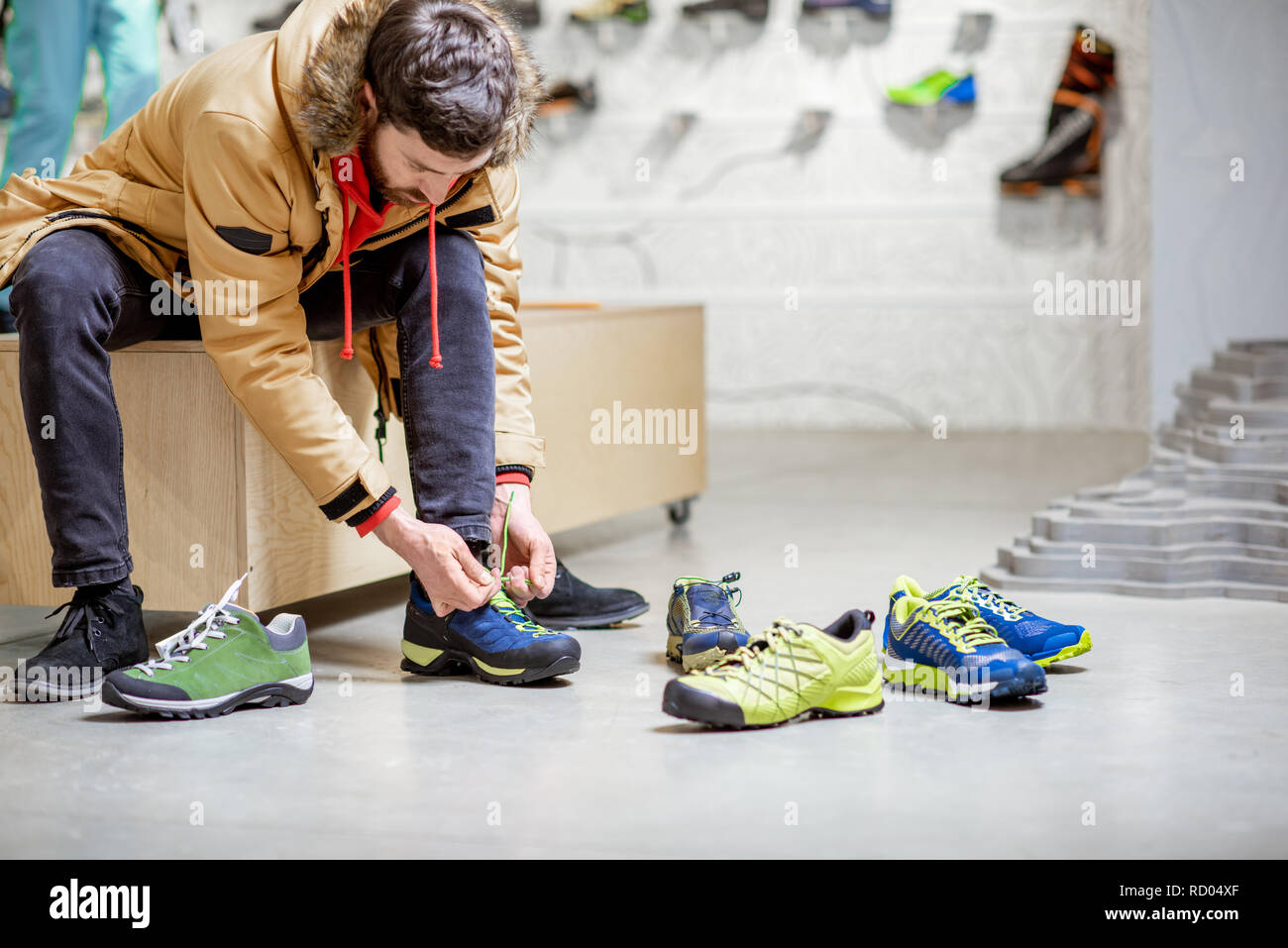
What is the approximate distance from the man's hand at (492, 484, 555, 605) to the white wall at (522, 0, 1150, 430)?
3382mm

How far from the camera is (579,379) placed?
249cm

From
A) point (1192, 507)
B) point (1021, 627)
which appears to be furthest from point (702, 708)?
point (1192, 507)

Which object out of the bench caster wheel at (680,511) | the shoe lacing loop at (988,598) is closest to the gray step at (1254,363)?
the bench caster wheel at (680,511)

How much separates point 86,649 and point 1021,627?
1088 mm

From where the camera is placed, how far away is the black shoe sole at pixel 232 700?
1496mm

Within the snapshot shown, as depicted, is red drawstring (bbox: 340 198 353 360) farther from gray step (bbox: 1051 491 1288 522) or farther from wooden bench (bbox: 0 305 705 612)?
gray step (bbox: 1051 491 1288 522)

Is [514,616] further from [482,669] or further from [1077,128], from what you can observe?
[1077,128]

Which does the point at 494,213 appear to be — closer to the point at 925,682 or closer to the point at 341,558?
the point at 341,558

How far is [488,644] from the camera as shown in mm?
1651

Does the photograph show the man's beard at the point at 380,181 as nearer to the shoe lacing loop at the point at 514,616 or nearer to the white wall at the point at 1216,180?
the shoe lacing loop at the point at 514,616

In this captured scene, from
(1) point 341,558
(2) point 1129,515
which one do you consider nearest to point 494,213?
(1) point 341,558

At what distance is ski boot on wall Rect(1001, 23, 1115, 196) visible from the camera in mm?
4625

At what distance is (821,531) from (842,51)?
2.58 metres

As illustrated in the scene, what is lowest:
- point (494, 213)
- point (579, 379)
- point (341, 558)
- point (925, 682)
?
point (925, 682)
